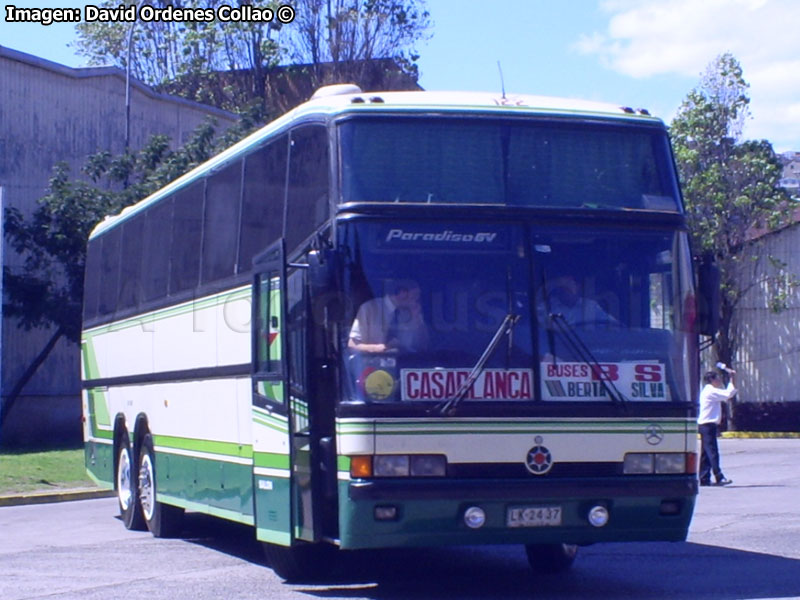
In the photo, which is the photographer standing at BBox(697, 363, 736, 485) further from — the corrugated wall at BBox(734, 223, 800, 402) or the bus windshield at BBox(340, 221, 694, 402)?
the corrugated wall at BBox(734, 223, 800, 402)

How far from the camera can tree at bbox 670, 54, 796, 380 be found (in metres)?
→ 36.7

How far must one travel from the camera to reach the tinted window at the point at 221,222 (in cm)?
1107

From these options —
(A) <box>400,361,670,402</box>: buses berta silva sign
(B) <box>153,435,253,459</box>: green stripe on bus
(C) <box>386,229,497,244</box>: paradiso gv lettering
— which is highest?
(C) <box>386,229,497,244</box>: paradiso gv lettering

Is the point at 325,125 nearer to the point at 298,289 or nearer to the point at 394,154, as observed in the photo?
the point at 394,154

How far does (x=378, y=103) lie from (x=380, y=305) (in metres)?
1.48

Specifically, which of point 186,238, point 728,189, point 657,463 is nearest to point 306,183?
point 657,463

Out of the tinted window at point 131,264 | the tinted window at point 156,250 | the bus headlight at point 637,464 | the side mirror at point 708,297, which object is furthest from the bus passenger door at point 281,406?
the tinted window at point 131,264

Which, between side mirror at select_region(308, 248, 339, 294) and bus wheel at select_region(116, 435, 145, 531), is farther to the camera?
bus wheel at select_region(116, 435, 145, 531)

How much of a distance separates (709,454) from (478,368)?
39.6ft

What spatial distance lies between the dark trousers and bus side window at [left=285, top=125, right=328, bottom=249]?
11.6 m

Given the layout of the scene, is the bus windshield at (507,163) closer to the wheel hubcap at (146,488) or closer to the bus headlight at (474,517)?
the bus headlight at (474,517)

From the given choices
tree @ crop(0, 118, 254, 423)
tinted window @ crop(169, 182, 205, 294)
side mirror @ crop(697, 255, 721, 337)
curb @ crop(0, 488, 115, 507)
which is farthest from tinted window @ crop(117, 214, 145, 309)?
tree @ crop(0, 118, 254, 423)

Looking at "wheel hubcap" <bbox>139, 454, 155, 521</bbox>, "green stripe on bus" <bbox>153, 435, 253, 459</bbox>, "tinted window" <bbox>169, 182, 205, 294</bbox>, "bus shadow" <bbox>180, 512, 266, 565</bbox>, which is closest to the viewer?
"green stripe on bus" <bbox>153, 435, 253, 459</bbox>

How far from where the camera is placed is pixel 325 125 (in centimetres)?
909
